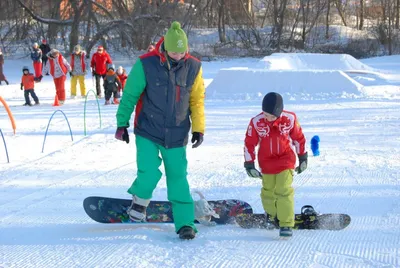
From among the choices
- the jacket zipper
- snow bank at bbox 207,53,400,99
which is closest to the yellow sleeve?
the jacket zipper

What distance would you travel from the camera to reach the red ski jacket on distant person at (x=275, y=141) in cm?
429

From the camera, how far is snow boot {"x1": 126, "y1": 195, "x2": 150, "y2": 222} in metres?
4.29

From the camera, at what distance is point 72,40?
31.4 m

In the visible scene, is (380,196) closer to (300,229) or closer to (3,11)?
(300,229)

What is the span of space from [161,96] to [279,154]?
3.42 ft

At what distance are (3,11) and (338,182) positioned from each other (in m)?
29.9

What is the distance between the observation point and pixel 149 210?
4.74m

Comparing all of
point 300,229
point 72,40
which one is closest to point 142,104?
point 300,229

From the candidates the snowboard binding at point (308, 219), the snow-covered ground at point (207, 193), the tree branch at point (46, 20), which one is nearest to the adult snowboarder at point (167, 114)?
the snow-covered ground at point (207, 193)

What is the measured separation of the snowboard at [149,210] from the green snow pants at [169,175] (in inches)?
17.8

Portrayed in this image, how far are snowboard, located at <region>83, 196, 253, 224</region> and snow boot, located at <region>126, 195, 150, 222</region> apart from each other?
278 millimetres

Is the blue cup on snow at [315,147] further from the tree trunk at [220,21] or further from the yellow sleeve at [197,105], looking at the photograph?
the tree trunk at [220,21]

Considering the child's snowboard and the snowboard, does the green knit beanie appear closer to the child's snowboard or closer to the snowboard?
the snowboard

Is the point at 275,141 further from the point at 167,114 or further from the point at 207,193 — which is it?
the point at 207,193
